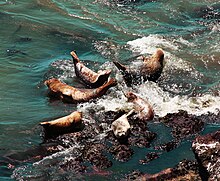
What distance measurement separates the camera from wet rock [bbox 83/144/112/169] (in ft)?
32.8

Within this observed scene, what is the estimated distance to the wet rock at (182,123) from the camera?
11219 millimetres

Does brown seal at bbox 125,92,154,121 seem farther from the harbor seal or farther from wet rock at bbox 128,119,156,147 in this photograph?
the harbor seal

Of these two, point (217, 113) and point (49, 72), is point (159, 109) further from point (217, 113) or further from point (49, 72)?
point (49, 72)

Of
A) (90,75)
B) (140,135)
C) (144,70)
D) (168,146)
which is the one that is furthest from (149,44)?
(168,146)

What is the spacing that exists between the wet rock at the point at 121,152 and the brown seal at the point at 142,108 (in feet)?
4.47

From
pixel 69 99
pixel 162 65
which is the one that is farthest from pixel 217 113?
pixel 69 99

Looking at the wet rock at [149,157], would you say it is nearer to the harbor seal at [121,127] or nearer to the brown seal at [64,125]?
the harbor seal at [121,127]

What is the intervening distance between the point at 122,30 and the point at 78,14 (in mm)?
2860

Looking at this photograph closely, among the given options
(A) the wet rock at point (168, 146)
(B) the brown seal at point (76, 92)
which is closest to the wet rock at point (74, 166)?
(A) the wet rock at point (168, 146)

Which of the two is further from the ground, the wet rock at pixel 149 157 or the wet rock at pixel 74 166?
the wet rock at pixel 149 157

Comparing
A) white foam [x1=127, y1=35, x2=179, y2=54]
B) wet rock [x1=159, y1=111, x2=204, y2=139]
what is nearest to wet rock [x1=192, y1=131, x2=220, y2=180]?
wet rock [x1=159, y1=111, x2=204, y2=139]

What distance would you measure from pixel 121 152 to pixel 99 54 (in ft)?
22.4

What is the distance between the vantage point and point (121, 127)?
1092 centimetres

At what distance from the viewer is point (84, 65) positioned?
50.8 ft
